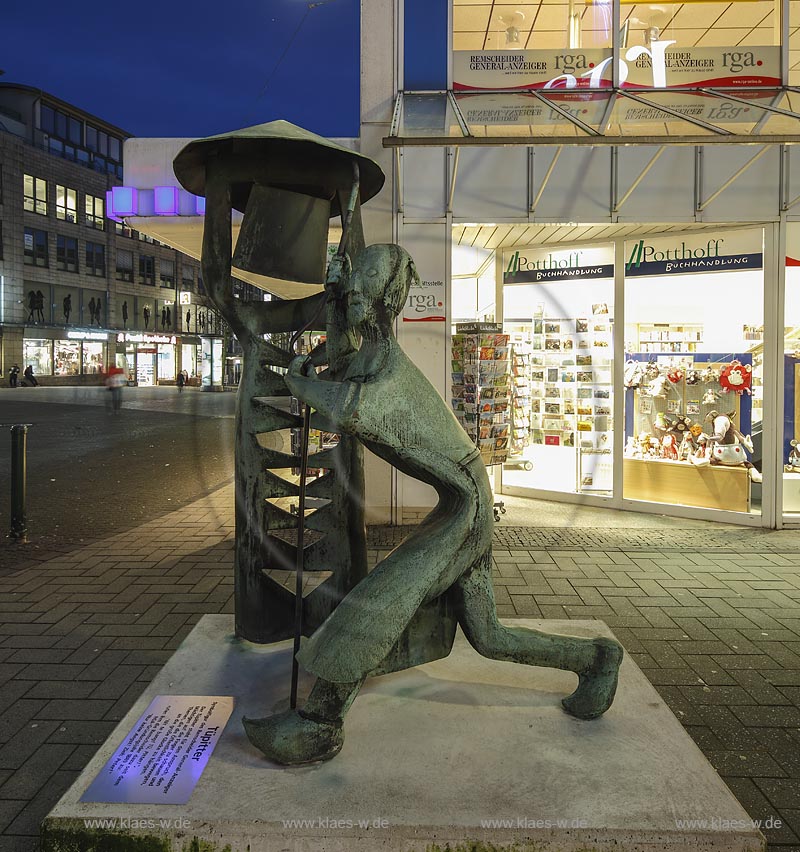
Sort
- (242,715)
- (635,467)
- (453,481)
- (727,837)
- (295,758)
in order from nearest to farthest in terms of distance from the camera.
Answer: (727,837) < (295,758) < (453,481) < (242,715) < (635,467)

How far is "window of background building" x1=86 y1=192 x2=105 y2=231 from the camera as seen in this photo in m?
49.2

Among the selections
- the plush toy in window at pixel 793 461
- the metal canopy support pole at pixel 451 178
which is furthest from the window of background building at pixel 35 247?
Answer: the plush toy in window at pixel 793 461

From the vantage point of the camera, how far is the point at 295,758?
2.45m

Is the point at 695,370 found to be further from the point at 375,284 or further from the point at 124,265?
the point at 124,265

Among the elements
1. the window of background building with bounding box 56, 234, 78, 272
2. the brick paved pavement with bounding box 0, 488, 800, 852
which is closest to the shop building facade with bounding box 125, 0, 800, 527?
the brick paved pavement with bounding box 0, 488, 800, 852

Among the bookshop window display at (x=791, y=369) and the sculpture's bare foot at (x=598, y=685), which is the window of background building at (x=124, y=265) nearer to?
the bookshop window display at (x=791, y=369)

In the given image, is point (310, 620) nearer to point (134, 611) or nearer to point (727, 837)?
point (727, 837)

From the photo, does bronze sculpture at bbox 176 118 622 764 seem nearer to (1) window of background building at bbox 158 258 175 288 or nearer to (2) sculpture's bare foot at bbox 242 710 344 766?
(2) sculpture's bare foot at bbox 242 710 344 766

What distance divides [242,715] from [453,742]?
831 millimetres

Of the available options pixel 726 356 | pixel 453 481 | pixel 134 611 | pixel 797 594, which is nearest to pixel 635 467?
pixel 726 356

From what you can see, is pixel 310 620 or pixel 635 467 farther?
pixel 635 467

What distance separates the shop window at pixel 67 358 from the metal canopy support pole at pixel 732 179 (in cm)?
4512

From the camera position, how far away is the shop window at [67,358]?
149 feet

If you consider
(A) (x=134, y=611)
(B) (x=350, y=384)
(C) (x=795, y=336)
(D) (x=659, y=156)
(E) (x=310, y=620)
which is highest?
(D) (x=659, y=156)
